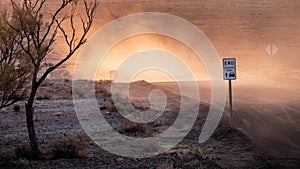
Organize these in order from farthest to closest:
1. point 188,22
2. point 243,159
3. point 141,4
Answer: point 141,4, point 188,22, point 243,159

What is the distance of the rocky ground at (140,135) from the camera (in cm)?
1389

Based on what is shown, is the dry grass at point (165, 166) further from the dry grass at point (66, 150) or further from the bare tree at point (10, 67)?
the bare tree at point (10, 67)

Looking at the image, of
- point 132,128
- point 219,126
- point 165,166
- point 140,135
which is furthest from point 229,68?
point 165,166

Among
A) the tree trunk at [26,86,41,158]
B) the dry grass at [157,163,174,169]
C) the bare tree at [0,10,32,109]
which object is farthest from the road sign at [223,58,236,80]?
the tree trunk at [26,86,41,158]

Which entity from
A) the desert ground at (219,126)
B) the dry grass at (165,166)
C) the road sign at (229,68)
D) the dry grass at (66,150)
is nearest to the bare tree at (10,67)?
the desert ground at (219,126)

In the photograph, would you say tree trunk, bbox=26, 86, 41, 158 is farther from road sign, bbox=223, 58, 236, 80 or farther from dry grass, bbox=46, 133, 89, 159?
road sign, bbox=223, 58, 236, 80

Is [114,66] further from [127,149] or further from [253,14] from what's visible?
[127,149]

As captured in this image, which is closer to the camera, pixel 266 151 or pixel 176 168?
pixel 176 168

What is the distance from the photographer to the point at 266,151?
1570cm

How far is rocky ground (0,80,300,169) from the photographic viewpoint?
13.9 meters

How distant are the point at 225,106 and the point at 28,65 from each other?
12.6 m

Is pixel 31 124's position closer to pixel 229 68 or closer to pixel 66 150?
pixel 66 150

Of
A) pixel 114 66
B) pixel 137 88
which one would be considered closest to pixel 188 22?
pixel 114 66

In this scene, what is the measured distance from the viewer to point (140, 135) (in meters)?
19.1
